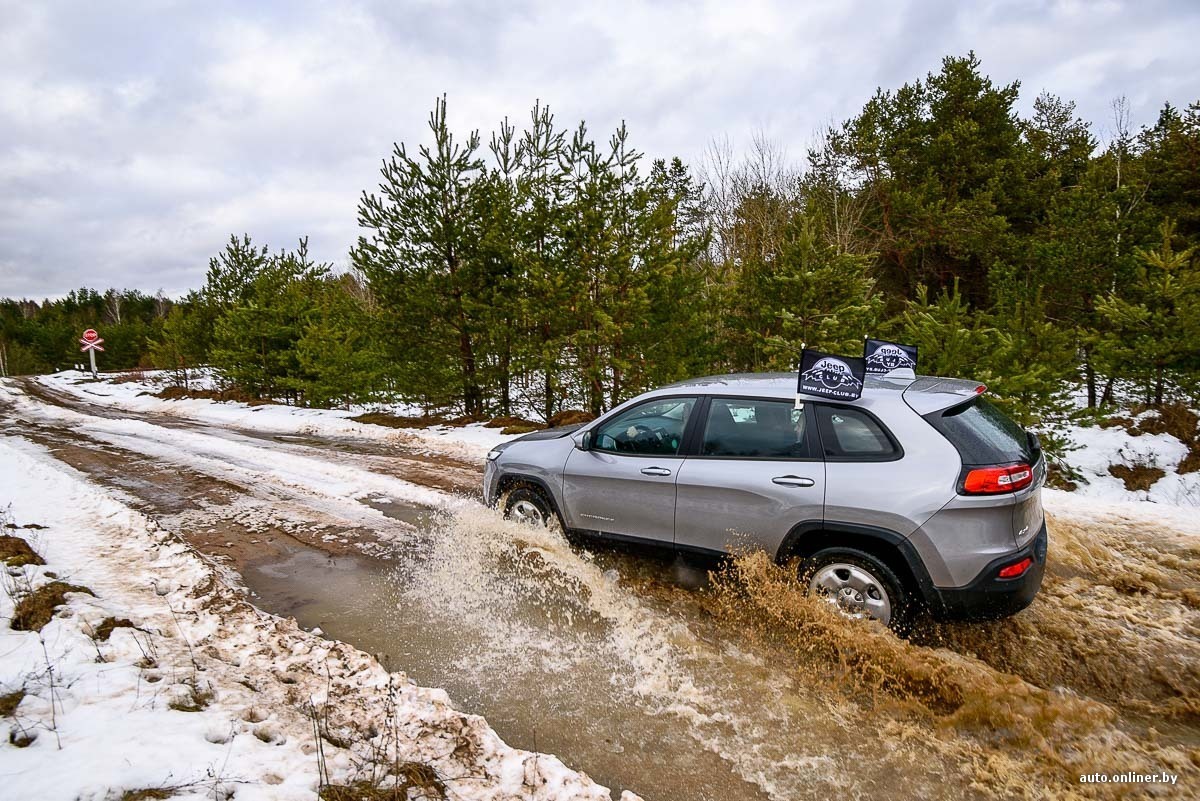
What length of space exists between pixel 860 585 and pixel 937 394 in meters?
1.29

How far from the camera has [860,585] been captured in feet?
11.2

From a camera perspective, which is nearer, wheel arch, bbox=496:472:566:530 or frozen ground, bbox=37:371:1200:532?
wheel arch, bbox=496:472:566:530

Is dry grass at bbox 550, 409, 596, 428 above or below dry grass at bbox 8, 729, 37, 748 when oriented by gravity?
above

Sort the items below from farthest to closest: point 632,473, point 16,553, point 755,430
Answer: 1. point 16,553
2. point 632,473
3. point 755,430

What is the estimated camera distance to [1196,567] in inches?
172

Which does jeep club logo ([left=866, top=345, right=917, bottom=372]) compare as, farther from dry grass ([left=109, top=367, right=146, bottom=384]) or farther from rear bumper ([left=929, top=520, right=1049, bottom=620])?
dry grass ([left=109, top=367, right=146, bottom=384])

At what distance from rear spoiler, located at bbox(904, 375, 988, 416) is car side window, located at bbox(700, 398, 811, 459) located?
25.6 inches

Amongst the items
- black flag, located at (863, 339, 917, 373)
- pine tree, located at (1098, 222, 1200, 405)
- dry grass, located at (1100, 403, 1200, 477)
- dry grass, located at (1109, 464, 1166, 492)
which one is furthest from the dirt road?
pine tree, located at (1098, 222, 1200, 405)

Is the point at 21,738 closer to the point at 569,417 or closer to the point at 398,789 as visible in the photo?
the point at 398,789

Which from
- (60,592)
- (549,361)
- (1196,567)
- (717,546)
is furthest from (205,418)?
(1196,567)

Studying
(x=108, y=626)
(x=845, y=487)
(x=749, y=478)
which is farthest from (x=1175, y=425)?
(x=108, y=626)

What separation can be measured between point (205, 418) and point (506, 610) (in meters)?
16.7

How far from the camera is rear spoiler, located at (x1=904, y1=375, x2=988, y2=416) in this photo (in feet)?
11.3

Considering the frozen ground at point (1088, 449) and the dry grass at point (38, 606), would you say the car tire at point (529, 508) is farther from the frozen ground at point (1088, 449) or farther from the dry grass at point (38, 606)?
the frozen ground at point (1088, 449)
